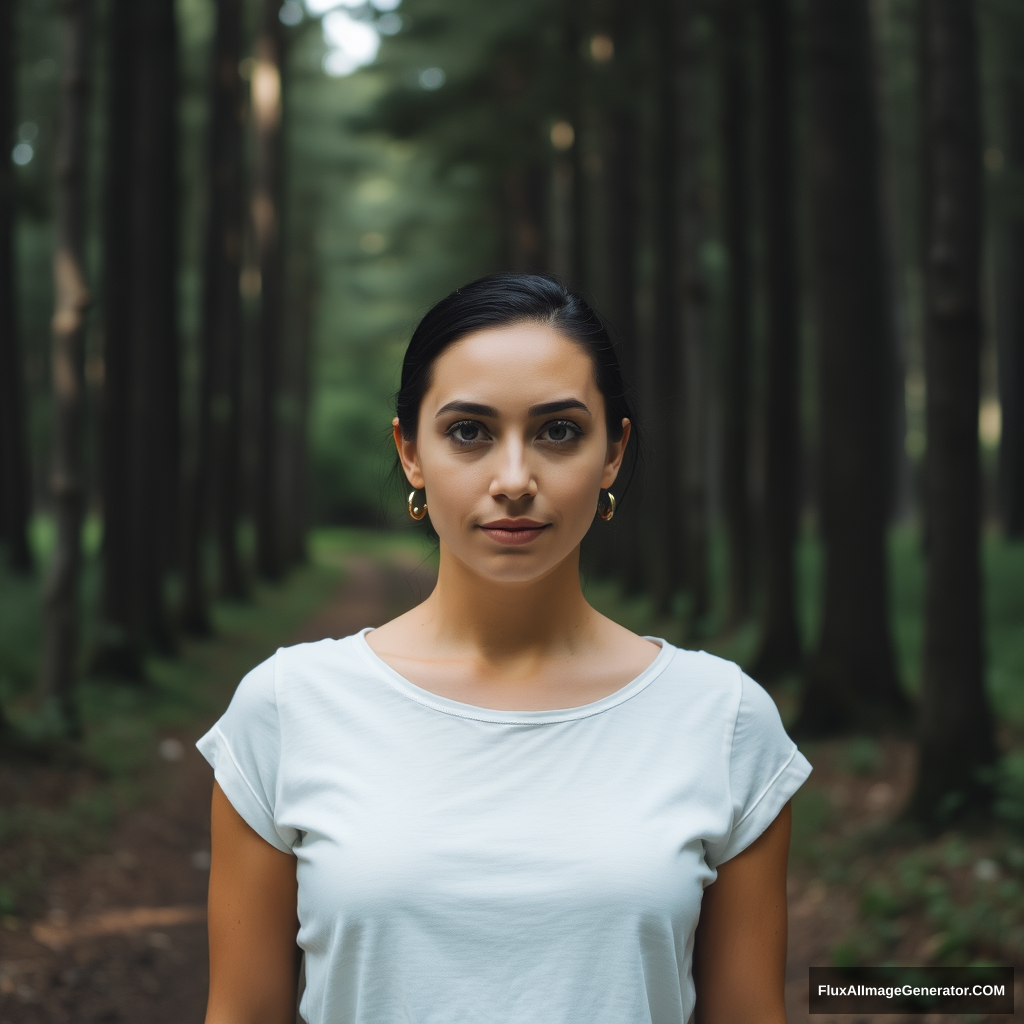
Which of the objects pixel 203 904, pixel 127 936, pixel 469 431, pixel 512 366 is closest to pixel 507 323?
pixel 512 366

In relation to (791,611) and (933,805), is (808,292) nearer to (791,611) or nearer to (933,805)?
(791,611)

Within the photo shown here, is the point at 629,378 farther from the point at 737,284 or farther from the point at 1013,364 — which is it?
the point at 1013,364

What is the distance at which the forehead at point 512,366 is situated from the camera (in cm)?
205

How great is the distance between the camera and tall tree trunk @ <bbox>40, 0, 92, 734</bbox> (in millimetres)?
9102

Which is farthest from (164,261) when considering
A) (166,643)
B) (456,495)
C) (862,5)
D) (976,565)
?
(456,495)

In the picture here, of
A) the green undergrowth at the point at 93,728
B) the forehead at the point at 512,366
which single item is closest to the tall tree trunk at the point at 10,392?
the green undergrowth at the point at 93,728

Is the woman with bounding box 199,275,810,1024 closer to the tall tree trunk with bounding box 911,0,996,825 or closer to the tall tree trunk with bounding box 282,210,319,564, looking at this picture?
the tall tree trunk with bounding box 911,0,996,825

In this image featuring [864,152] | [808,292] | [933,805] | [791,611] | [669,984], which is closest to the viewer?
[669,984]

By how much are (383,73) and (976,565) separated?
18866mm

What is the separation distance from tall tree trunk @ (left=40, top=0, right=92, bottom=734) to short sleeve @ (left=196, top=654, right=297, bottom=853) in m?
7.54

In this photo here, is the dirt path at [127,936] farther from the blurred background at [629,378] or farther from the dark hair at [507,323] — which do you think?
the dark hair at [507,323]

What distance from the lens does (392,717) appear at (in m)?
2.04

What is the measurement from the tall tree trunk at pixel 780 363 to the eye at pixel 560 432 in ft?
30.9

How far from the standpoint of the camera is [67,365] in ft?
30.5
